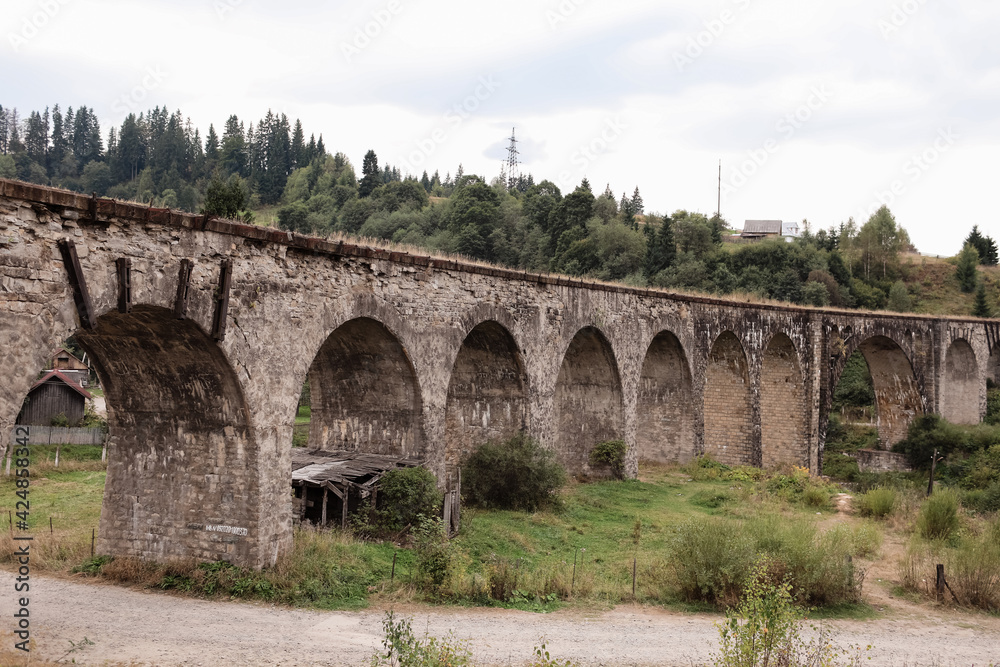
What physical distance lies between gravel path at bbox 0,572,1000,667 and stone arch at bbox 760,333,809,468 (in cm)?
1601

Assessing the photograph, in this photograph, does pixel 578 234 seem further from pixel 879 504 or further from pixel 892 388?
pixel 879 504

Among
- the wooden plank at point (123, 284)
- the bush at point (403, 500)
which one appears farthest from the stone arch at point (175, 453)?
the bush at point (403, 500)

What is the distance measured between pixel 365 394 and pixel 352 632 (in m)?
5.45

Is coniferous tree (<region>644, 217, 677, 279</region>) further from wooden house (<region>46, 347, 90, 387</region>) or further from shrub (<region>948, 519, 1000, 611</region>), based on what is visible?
shrub (<region>948, 519, 1000, 611</region>)

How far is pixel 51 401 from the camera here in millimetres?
24547

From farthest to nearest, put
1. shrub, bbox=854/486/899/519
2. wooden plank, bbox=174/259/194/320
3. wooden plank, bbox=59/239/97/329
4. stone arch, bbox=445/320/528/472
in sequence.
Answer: shrub, bbox=854/486/899/519 < stone arch, bbox=445/320/528/472 < wooden plank, bbox=174/259/194/320 < wooden plank, bbox=59/239/97/329

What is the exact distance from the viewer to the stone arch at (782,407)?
2591 centimetres

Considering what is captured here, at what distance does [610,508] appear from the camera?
16672mm

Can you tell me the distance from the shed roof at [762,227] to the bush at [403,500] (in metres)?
64.4

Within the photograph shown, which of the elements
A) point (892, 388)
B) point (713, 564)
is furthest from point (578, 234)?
point (713, 564)

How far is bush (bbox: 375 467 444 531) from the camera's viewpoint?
1218 centimetres

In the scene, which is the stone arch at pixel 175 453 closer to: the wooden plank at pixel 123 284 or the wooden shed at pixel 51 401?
the wooden plank at pixel 123 284

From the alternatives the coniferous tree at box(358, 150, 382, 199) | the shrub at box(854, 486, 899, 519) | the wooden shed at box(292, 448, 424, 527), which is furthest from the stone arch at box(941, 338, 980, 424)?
the coniferous tree at box(358, 150, 382, 199)

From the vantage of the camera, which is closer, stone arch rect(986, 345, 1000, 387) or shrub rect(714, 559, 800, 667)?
shrub rect(714, 559, 800, 667)
